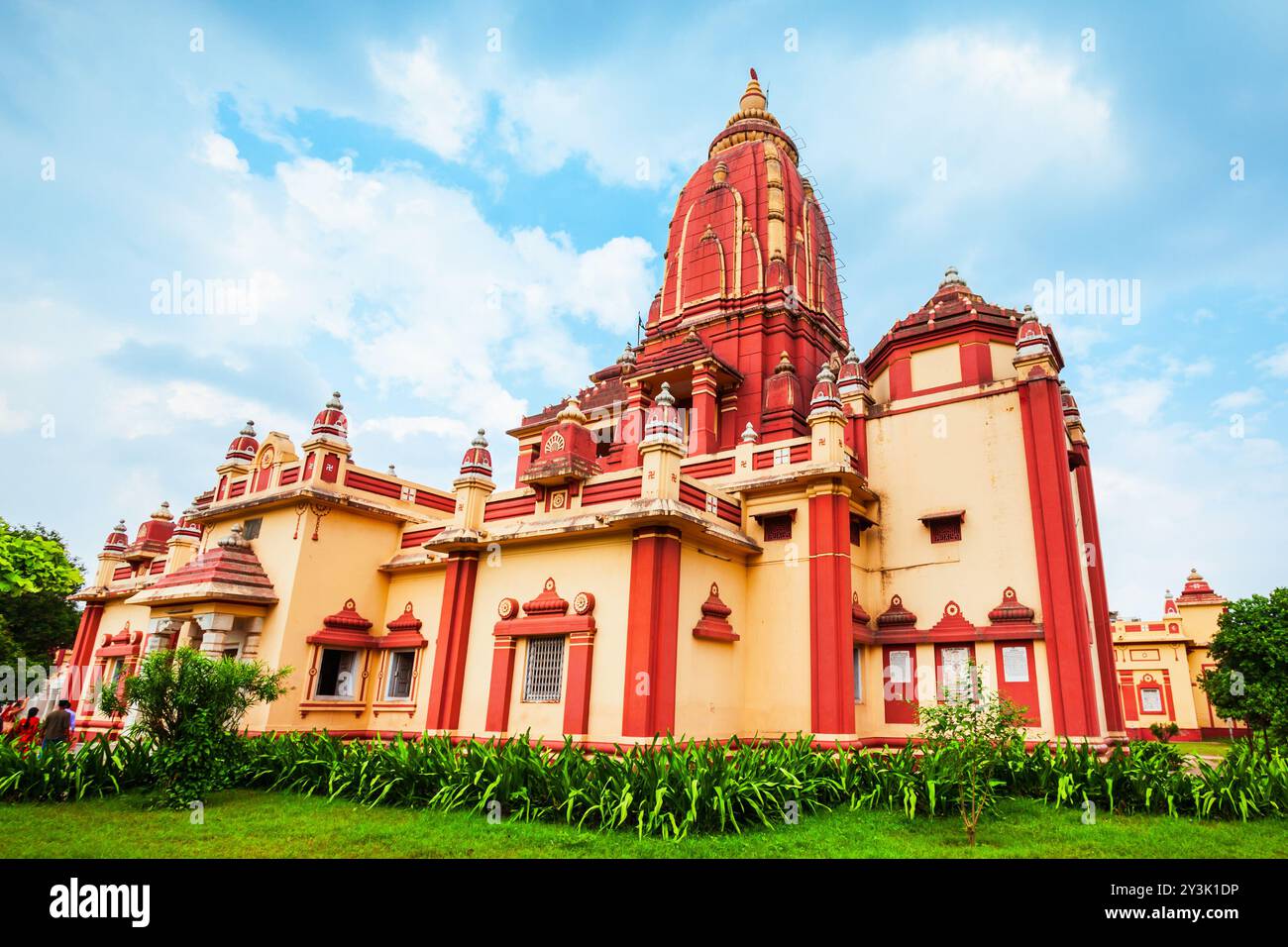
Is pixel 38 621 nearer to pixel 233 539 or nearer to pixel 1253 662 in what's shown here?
pixel 233 539

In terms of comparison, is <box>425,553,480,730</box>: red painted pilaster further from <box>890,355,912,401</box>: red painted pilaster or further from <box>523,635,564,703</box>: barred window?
<box>890,355,912,401</box>: red painted pilaster

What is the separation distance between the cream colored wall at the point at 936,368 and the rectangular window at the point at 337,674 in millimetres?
14788

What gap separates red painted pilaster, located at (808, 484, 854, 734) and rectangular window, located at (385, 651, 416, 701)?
9.25 m

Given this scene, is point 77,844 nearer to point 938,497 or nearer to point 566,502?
point 566,502

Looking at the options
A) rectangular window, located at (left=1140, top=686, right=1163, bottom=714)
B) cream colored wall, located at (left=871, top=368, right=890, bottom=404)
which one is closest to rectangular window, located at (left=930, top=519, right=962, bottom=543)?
cream colored wall, located at (left=871, top=368, right=890, bottom=404)

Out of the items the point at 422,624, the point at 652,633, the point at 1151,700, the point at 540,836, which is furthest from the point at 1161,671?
the point at 540,836

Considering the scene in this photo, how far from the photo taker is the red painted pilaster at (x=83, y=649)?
1005 inches

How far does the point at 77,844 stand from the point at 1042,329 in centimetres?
1838

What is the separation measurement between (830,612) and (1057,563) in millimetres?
4549

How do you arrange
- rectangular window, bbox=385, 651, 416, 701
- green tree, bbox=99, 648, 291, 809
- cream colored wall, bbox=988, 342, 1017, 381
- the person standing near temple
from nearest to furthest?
green tree, bbox=99, 648, 291, 809 < the person standing near temple < cream colored wall, bbox=988, 342, 1017, 381 < rectangular window, bbox=385, 651, 416, 701

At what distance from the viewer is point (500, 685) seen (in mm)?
15250

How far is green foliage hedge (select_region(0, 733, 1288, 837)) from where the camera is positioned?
957 centimetres

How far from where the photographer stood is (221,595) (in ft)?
53.7
